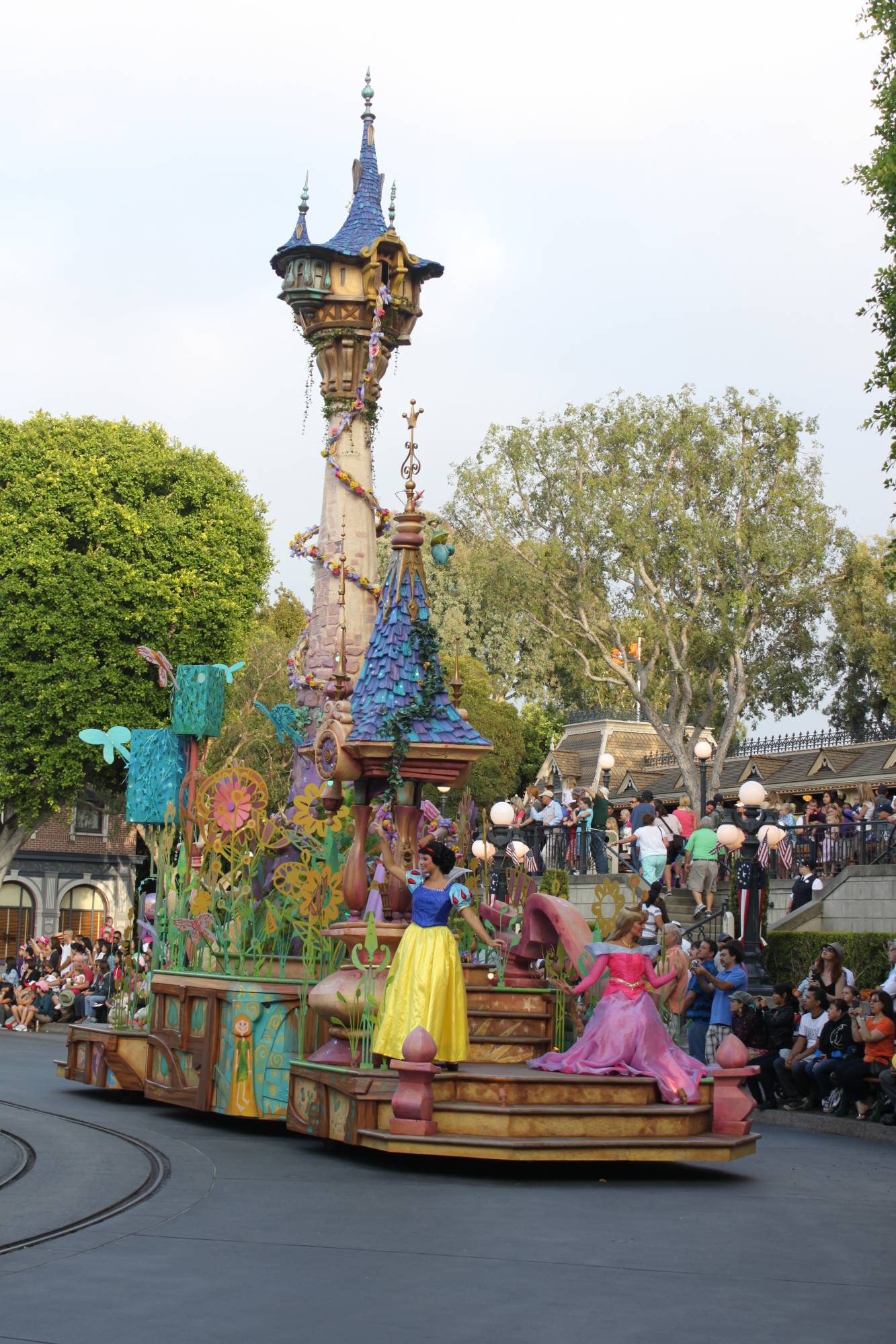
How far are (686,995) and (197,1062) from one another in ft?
16.0

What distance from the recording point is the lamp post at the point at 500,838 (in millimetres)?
21641

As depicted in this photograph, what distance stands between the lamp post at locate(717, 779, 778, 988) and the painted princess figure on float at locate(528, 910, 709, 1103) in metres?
6.06

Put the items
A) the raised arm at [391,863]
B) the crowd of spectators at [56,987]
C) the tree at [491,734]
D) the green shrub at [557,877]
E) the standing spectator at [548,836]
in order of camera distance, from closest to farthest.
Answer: the raised arm at [391,863] < the green shrub at [557,877] < the crowd of spectators at [56,987] < the standing spectator at [548,836] < the tree at [491,734]

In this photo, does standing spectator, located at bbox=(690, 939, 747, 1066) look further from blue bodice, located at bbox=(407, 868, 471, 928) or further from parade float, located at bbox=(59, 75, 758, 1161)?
blue bodice, located at bbox=(407, 868, 471, 928)

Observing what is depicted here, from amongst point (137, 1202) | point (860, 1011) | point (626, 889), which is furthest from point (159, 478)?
point (137, 1202)

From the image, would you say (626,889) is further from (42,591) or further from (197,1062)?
(42,591)

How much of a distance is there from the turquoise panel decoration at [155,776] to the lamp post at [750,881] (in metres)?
6.15

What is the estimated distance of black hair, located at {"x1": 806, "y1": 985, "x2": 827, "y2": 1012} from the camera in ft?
48.0

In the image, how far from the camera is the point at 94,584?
3303cm

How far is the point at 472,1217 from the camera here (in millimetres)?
8570

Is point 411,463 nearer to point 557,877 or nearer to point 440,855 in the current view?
point 440,855

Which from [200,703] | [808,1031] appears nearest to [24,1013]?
[200,703]

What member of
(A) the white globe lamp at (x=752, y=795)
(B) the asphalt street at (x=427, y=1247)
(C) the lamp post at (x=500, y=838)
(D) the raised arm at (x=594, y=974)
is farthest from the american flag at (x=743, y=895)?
(D) the raised arm at (x=594, y=974)

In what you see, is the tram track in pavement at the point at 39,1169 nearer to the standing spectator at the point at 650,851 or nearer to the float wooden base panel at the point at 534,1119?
the float wooden base panel at the point at 534,1119
